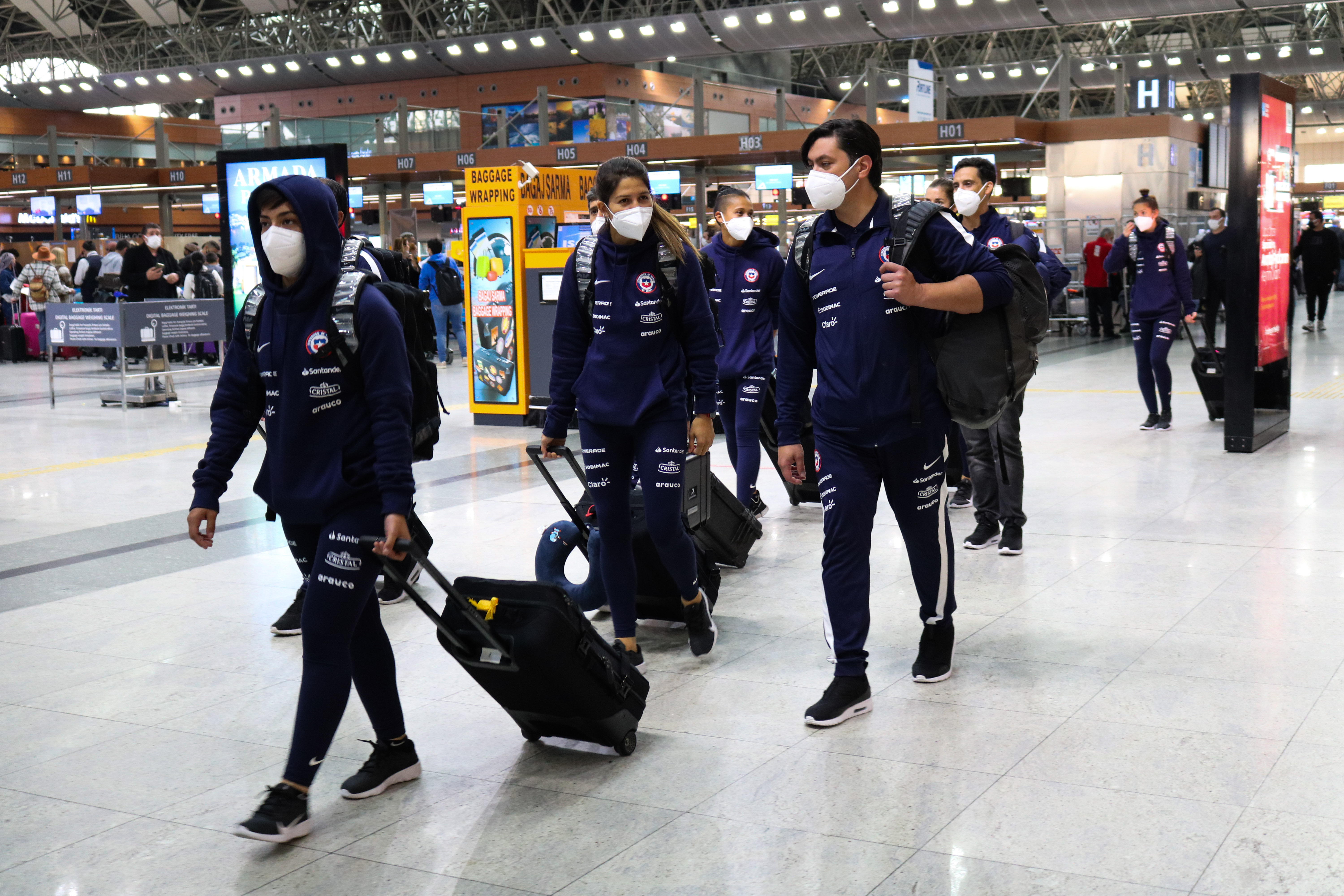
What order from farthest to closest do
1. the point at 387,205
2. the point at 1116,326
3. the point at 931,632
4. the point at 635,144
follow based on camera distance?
the point at 387,205 → the point at 635,144 → the point at 1116,326 → the point at 931,632

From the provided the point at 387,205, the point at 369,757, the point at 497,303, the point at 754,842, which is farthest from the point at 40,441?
the point at 387,205

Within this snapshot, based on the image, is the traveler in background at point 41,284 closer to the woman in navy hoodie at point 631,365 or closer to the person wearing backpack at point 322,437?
the woman in navy hoodie at point 631,365

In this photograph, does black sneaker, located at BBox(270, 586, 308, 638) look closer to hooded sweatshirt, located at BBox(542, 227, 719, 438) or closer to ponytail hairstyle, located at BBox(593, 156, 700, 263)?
hooded sweatshirt, located at BBox(542, 227, 719, 438)

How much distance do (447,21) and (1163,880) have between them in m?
31.8

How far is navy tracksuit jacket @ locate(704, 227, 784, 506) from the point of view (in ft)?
20.7

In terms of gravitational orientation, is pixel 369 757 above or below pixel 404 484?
below

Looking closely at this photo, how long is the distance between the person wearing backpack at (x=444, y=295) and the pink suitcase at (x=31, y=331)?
19.7ft

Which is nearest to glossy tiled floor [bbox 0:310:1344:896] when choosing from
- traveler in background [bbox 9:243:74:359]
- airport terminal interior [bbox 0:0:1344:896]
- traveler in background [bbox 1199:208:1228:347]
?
airport terminal interior [bbox 0:0:1344:896]

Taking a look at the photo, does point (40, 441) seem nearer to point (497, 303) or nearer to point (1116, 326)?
point (497, 303)

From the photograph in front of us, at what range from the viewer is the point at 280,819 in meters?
2.94

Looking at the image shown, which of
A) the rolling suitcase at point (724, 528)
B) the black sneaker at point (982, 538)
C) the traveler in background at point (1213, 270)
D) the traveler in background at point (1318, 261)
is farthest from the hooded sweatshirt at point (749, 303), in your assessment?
the traveler in background at point (1318, 261)

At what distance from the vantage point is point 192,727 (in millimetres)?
3781

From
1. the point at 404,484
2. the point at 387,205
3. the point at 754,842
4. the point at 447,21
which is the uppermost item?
the point at 447,21

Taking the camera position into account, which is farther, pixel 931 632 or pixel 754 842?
pixel 931 632
